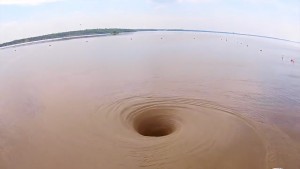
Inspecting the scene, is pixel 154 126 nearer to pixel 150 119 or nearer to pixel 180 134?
pixel 150 119

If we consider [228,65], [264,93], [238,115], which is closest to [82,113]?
[238,115]

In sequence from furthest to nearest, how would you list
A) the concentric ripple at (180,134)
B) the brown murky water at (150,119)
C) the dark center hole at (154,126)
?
the dark center hole at (154,126) → the brown murky water at (150,119) → the concentric ripple at (180,134)

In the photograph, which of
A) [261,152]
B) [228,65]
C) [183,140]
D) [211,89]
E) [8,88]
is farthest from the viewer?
[228,65]

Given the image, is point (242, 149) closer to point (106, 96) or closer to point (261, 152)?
point (261, 152)

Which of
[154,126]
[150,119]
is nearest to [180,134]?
[154,126]

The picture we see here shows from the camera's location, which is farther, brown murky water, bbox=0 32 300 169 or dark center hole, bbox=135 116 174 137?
dark center hole, bbox=135 116 174 137

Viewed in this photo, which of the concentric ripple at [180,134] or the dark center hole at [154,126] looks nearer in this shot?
the concentric ripple at [180,134]
